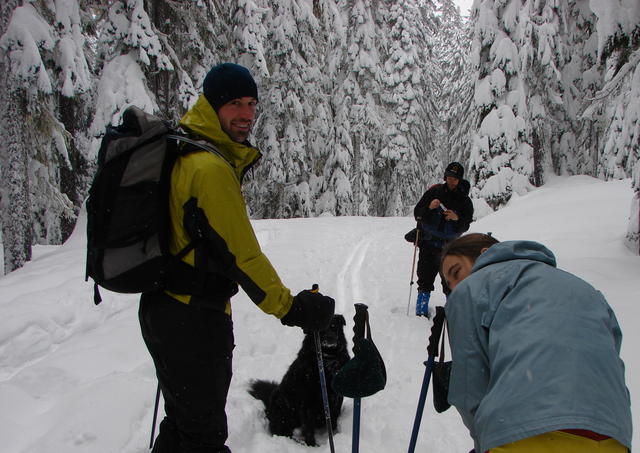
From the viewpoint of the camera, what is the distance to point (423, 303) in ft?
21.9

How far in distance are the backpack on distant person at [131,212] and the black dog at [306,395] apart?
72.4 inches

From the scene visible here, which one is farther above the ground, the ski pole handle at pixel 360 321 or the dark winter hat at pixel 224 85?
the dark winter hat at pixel 224 85

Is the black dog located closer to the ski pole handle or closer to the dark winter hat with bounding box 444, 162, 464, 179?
the ski pole handle

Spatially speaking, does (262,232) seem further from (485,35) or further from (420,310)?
(485,35)

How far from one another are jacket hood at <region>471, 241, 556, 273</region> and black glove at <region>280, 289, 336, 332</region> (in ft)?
3.28

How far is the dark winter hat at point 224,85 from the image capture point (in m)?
2.19

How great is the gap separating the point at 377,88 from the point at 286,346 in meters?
21.6

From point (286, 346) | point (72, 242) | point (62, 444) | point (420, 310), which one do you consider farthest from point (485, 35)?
point (62, 444)

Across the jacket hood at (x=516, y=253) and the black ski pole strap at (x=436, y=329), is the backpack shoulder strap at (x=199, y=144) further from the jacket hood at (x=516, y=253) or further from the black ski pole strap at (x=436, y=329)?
the black ski pole strap at (x=436, y=329)

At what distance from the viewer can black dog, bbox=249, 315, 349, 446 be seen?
11.4 feet

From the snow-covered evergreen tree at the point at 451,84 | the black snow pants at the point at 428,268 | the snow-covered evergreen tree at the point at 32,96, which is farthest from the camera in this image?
the snow-covered evergreen tree at the point at 451,84

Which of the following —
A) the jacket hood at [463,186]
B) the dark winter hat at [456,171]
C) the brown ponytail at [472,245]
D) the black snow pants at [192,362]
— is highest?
the brown ponytail at [472,245]

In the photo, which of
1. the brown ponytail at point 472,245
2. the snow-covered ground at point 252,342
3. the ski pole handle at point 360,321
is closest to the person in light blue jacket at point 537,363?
the brown ponytail at point 472,245

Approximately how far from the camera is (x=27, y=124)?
10.6 meters
